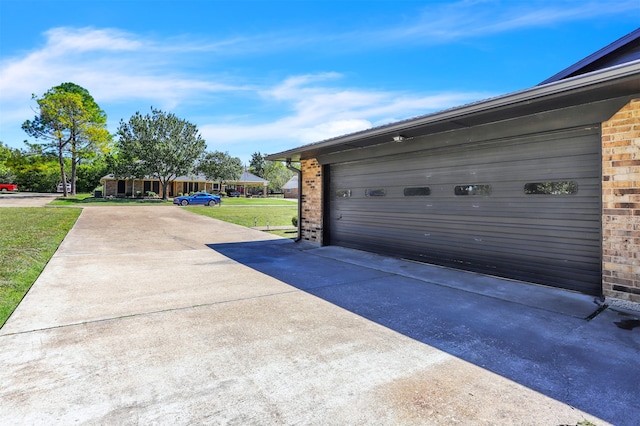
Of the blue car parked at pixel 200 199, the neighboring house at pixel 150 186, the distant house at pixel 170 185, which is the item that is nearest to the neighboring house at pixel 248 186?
the distant house at pixel 170 185

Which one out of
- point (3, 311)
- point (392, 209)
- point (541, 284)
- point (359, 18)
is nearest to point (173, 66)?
point (359, 18)

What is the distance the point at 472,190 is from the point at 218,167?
42.3 m

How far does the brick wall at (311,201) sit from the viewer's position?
9.94 m

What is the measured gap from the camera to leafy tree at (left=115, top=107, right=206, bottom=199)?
35.4 meters

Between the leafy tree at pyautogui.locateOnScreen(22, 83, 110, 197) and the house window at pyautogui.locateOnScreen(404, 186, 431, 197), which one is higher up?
the leafy tree at pyautogui.locateOnScreen(22, 83, 110, 197)

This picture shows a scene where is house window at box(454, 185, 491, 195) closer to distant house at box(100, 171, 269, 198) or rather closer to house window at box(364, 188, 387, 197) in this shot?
house window at box(364, 188, 387, 197)

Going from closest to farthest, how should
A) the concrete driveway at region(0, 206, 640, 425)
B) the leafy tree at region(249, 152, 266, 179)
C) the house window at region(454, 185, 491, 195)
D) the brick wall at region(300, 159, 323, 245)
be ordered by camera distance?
the concrete driveway at region(0, 206, 640, 425) < the house window at region(454, 185, 491, 195) < the brick wall at region(300, 159, 323, 245) < the leafy tree at region(249, 152, 266, 179)

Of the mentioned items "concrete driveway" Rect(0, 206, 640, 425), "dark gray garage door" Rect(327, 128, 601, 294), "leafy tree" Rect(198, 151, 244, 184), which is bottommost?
"concrete driveway" Rect(0, 206, 640, 425)

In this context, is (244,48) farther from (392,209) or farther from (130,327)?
(130,327)

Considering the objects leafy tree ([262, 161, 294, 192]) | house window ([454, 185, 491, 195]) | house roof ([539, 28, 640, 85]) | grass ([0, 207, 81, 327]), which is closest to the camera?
grass ([0, 207, 81, 327])

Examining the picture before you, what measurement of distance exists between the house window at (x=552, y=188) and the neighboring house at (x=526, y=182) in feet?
Result: 0.05

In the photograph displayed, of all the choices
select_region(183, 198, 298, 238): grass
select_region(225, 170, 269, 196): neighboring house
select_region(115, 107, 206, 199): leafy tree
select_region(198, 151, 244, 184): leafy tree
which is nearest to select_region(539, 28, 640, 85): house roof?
select_region(183, 198, 298, 238): grass

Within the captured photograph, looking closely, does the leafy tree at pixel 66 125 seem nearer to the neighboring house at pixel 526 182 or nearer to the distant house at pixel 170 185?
the distant house at pixel 170 185

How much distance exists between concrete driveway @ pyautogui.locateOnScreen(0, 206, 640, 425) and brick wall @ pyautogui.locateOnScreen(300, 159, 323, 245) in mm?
4327
